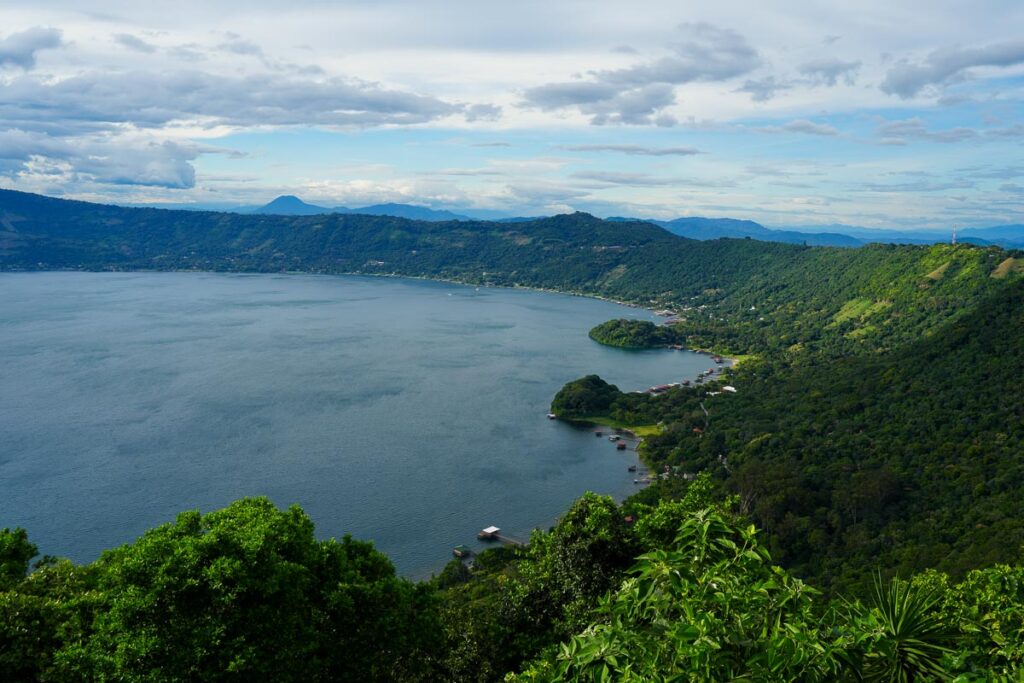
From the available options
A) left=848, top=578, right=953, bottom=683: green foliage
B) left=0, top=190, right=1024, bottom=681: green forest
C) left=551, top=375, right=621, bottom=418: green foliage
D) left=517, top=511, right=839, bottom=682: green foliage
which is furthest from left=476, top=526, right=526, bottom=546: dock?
left=848, top=578, right=953, bottom=683: green foliage

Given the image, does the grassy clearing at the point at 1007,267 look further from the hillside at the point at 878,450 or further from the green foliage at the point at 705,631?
the green foliage at the point at 705,631

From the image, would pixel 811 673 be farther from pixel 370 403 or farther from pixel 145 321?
pixel 145 321

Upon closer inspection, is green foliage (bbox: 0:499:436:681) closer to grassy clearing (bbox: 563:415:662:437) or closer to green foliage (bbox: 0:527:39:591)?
green foliage (bbox: 0:527:39:591)

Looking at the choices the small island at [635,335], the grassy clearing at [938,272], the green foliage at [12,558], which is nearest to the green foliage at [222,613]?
the green foliage at [12,558]

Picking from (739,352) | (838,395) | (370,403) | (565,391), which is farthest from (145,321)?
(838,395)

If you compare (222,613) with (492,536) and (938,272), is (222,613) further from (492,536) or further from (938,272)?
(938,272)
